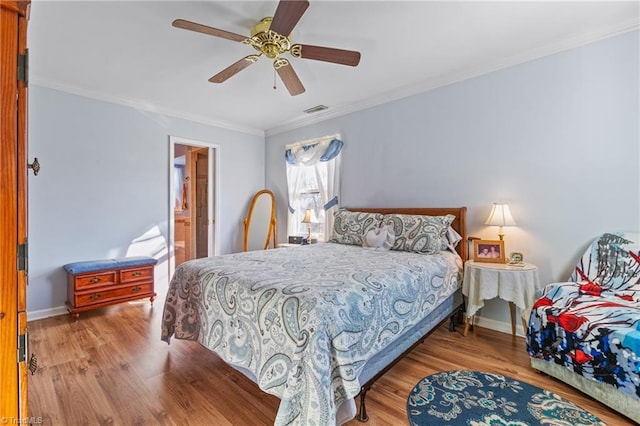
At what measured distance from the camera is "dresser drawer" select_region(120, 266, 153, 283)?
339 cm

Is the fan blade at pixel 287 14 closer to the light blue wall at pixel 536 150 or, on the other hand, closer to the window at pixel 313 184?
the light blue wall at pixel 536 150

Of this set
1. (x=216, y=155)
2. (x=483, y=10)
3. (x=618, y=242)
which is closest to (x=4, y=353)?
(x=483, y=10)

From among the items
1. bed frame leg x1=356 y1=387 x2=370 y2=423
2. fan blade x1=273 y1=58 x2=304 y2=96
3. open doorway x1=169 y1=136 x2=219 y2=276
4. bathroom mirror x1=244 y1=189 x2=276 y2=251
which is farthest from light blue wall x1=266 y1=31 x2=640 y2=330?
open doorway x1=169 y1=136 x2=219 y2=276

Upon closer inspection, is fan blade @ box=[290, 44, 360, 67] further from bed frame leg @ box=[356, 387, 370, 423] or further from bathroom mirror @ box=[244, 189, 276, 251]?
bathroom mirror @ box=[244, 189, 276, 251]

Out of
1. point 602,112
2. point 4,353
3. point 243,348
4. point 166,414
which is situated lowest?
point 166,414

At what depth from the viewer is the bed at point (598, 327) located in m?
1.61

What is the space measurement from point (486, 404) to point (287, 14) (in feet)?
8.49

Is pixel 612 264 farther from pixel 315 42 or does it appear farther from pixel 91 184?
pixel 91 184

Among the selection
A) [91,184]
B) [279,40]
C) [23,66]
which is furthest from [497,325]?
[91,184]

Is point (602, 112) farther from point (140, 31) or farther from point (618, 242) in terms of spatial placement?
point (140, 31)

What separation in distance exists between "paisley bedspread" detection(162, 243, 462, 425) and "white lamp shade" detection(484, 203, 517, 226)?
669mm

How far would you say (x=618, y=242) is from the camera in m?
2.20

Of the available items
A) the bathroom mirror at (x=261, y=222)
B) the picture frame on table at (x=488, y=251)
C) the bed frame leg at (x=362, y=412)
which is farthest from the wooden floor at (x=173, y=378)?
the bathroom mirror at (x=261, y=222)

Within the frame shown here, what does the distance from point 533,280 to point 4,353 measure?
3082mm
